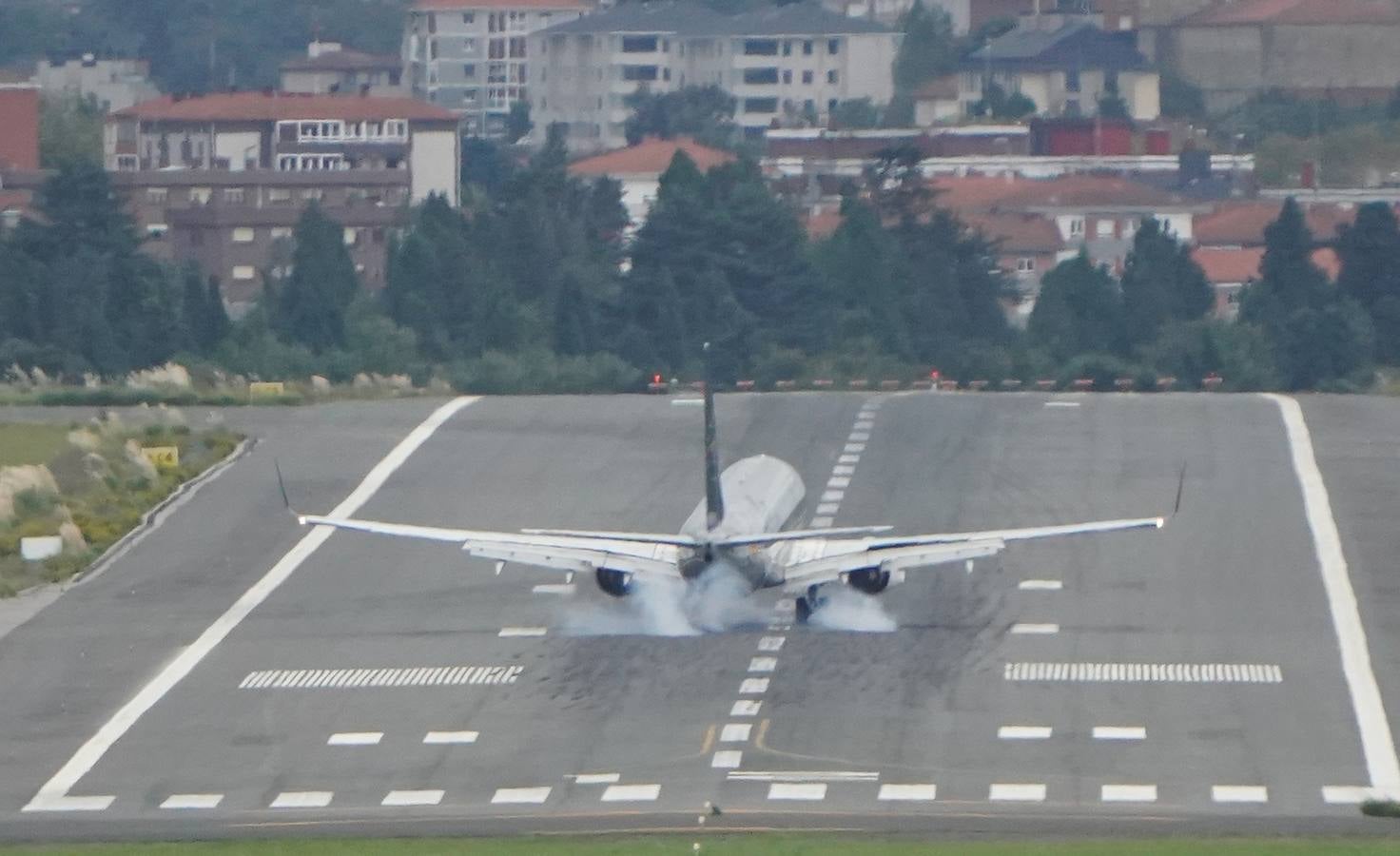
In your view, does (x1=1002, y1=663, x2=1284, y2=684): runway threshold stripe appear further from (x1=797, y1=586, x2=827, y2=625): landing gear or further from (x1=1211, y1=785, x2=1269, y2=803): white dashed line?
(x1=1211, y1=785, x2=1269, y2=803): white dashed line

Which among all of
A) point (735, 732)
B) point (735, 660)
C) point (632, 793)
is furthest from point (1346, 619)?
point (632, 793)

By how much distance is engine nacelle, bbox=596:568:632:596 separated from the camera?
206 feet

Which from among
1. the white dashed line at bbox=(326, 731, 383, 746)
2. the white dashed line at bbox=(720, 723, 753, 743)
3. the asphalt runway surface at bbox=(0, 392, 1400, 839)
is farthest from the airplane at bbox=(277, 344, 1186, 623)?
the white dashed line at bbox=(326, 731, 383, 746)

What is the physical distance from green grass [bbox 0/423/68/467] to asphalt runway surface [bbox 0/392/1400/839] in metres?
7.65

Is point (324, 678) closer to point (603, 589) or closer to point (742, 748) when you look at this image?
point (603, 589)

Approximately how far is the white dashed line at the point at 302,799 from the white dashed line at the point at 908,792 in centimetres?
904

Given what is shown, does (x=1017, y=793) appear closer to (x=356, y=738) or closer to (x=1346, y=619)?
(x=356, y=738)

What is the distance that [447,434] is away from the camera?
288ft

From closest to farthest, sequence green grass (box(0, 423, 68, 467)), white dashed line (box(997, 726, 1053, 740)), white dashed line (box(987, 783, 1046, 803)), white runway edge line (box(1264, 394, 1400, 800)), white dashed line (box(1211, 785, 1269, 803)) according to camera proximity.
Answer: white dashed line (box(1211, 785, 1269, 803)) < white dashed line (box(987, 783, 1046, 803)) < white runway edge line (box(1264, 394, 1400, 800)) < white dashed line (box(997, 726, 1053, 740)) < green grass (box(0, 423, 68, 467))

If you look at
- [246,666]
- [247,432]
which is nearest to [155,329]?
[247,432]

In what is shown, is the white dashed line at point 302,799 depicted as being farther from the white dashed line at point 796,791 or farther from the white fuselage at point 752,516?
the white fuselage at point 752,516

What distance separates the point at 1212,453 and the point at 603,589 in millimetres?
24267

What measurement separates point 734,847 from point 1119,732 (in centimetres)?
1112

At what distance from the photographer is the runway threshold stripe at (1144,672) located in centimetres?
5922
